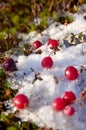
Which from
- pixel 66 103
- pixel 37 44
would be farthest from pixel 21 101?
pixel 37 44

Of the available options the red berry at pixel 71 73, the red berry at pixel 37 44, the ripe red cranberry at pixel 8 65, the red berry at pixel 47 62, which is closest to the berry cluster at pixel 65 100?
the red berry at pixel 71 73

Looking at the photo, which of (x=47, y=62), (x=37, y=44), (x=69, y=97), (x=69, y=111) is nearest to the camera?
(x=69, y=111)

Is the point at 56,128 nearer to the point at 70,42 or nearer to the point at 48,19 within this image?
the point at 70,42

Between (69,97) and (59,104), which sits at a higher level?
(69,97)

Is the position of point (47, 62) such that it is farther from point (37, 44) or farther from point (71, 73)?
point (37, 44)

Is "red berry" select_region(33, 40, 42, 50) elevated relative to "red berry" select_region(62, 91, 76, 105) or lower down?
elevated

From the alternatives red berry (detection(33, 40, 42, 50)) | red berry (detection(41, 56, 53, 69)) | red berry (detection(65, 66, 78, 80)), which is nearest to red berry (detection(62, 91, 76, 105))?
red berry (detection(65, 66, 78, 80))

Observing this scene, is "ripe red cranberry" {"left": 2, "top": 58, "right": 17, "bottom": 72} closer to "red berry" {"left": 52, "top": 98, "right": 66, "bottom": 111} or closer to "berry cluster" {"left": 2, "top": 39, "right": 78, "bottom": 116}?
"berry cluster" {"left": 2, "top": 39, "right": 78, "bottom": 116}
